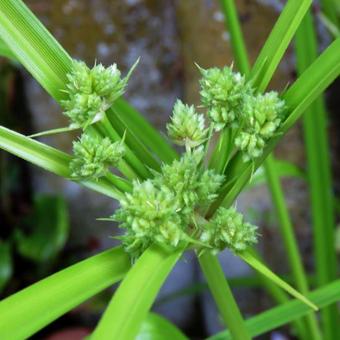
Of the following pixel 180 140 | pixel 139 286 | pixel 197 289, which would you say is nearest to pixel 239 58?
pixel 180 140

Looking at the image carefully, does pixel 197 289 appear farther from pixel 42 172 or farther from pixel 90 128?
pixel 90 128

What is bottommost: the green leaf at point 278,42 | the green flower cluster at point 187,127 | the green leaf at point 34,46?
the green flower cluster at point 187,127

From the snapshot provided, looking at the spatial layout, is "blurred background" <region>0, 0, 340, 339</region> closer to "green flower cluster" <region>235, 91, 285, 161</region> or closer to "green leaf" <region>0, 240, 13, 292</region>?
"green leaf" <region>0, 240, 13, 292</region>

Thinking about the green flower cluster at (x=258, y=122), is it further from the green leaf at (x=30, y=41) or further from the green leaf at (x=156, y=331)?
the green leaf at (x=156, y=331)

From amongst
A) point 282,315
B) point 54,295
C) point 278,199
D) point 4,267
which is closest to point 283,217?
point 278,199

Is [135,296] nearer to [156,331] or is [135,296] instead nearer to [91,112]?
[91,112]

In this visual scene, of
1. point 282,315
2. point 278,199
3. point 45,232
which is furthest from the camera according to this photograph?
point 45,232

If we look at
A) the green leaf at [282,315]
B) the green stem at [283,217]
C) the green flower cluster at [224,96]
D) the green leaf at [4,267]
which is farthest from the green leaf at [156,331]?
the green leaf at [4,267]

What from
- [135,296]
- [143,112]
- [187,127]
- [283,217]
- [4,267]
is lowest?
[135,296]
